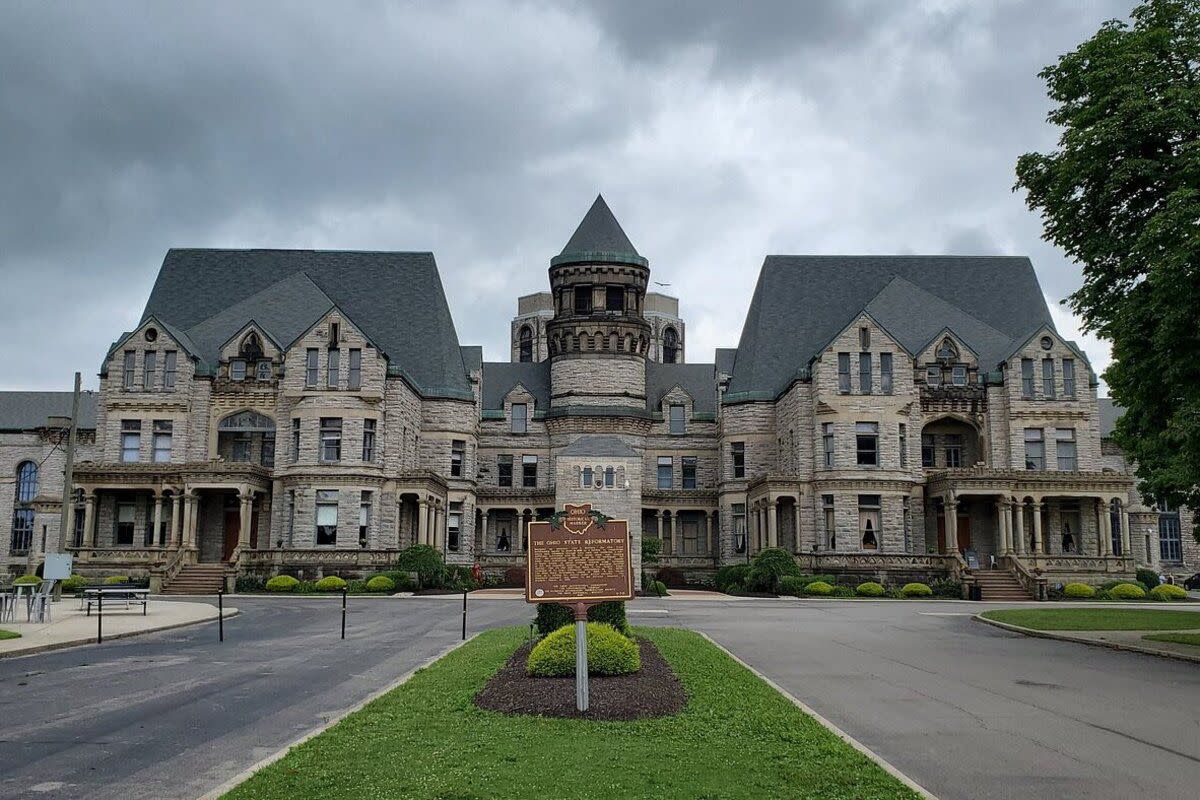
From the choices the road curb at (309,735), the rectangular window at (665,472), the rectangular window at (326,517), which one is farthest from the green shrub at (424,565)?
the road curb at (309,735)

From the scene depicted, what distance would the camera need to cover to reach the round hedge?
4919 centimetres

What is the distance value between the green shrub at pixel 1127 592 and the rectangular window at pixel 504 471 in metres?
35.5

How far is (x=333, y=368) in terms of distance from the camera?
55.9m

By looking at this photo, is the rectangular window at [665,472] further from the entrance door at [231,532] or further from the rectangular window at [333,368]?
the entrance door at [231,532]

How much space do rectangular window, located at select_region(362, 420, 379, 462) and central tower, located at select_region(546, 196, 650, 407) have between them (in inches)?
585

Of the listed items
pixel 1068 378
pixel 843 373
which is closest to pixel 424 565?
pixel 843 373

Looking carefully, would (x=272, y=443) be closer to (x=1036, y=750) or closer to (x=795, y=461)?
(x=795, y=461)

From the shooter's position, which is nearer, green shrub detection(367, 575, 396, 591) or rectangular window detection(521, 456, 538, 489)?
green shrub detection(367, 575, 396, 591)

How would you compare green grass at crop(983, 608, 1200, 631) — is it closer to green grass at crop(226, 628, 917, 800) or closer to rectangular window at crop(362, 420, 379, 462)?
green grass at crop(226, 628, 917, 800)

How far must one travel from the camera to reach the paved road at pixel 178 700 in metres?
10.9

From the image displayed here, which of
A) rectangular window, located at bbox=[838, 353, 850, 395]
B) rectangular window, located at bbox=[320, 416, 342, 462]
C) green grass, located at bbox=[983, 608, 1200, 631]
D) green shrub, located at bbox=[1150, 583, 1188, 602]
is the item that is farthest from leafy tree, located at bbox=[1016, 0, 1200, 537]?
rectangular window, located at bbox=[320, 416, 342, 462]

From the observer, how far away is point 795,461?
191ft

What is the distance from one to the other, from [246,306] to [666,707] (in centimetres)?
5338

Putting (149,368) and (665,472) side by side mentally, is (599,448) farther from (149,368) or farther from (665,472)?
(149,368)
